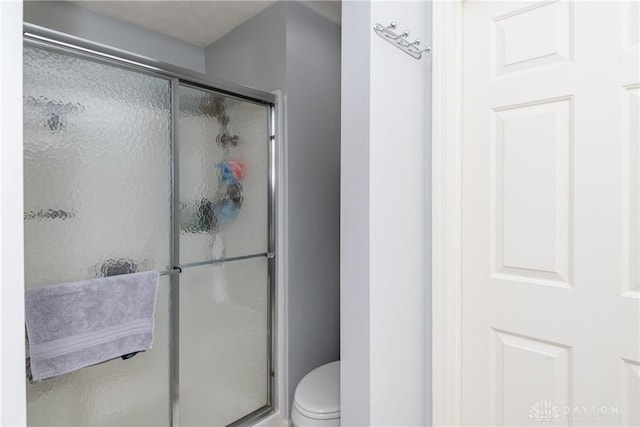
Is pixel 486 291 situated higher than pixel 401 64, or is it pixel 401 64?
pixel 401 64

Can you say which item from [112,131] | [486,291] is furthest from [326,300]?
[112,131]

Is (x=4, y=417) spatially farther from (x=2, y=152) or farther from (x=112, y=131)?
(x=112, y=131)

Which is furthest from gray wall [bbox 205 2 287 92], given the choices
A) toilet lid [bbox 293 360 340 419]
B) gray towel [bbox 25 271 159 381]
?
toilet lid [bbox 293 360 340 419]

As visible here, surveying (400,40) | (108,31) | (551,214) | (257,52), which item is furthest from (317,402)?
(108,31)

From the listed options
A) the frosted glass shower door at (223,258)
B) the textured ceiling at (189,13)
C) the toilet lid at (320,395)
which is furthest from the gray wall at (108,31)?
the toilet lid at (320,395)

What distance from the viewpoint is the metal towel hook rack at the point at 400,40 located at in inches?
42.2

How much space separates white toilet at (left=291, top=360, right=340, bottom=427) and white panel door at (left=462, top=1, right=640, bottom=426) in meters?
0.53

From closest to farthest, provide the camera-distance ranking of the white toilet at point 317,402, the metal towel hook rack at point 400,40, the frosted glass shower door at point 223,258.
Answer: the metal towel hook rack at point 400,40 < the white toilet at point 317,402 < the frosted glass shower door at point 223,258

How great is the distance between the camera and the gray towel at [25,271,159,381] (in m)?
1.15

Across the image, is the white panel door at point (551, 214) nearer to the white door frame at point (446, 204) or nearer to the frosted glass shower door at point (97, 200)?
the white door frame at point (446, 204)

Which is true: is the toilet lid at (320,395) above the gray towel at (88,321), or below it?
below

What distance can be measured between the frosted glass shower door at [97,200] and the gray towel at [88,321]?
0.05m

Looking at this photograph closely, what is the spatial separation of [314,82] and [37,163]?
4.50 ft

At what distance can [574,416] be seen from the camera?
1046 millimetres
